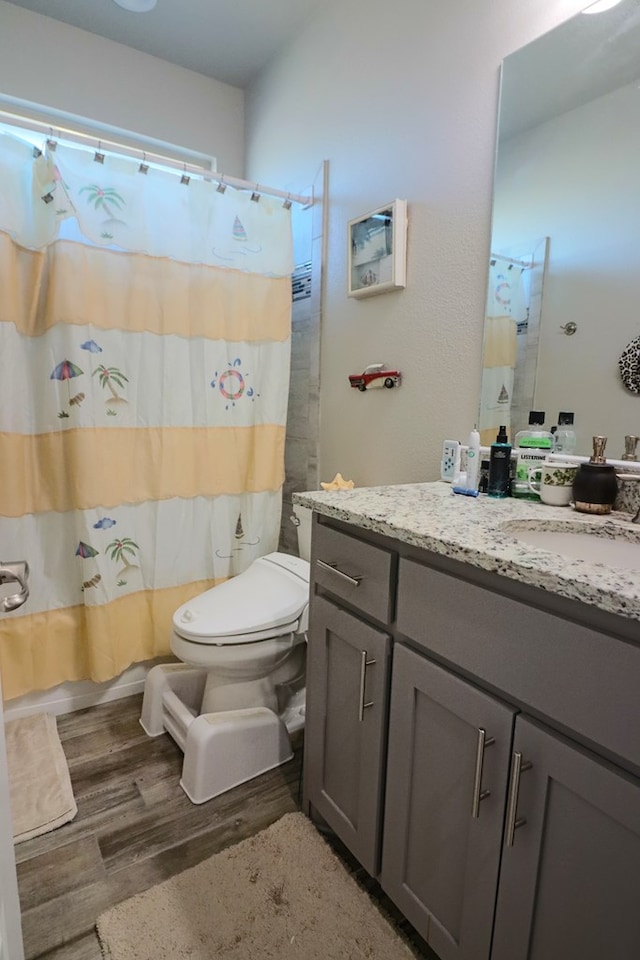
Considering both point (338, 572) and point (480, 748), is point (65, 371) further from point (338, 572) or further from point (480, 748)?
point (480, 748)

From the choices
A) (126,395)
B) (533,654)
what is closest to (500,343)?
(533,654)

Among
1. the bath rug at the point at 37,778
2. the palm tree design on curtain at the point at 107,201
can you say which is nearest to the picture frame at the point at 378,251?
the palm tree design on curtain at the point at 107,201

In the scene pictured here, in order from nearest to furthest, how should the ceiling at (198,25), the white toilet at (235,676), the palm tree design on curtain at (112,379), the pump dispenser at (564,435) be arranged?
1. the pump dispenser at (564,435)
2. the white toilet at (235,676)
3. the palm tree design on curtain at (112,379)
4. the ceiling at (198,25)

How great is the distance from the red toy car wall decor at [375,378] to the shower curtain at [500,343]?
33 centimetres

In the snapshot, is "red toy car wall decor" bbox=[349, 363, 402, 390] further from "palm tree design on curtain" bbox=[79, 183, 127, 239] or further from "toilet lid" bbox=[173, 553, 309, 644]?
"palm tree design on curtain" bbox=[79, 183, 127, 239]

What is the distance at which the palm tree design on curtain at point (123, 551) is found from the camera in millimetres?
1754

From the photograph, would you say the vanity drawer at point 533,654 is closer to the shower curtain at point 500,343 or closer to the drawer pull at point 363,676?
the drawer pull at point 363,676

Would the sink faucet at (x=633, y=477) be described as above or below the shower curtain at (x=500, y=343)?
below

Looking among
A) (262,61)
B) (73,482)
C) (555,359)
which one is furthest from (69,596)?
(262,61)

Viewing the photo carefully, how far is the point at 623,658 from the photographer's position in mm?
603

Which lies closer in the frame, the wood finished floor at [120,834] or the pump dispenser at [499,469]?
the wood finished floor at [120,834]

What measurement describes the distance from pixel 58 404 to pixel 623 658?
1668 mm

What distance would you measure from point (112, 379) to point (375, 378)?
2.93 feet

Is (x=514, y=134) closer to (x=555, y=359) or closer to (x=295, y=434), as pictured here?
(x=555, y=359)
